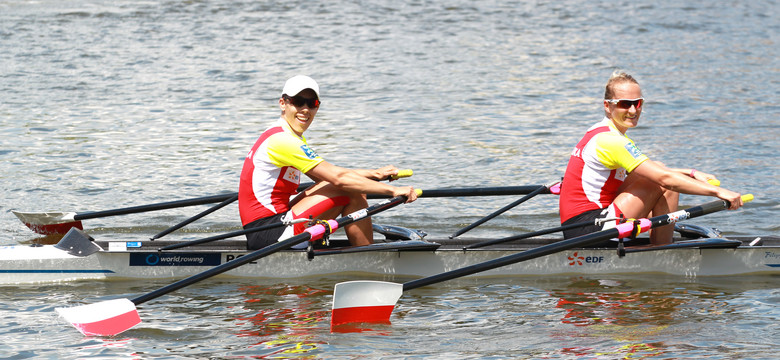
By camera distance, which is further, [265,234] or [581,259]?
[581,259]

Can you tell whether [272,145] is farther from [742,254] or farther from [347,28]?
[347,28]

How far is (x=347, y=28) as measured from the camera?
85.8ft

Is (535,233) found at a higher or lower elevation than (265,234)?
lower

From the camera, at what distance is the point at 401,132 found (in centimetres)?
1641

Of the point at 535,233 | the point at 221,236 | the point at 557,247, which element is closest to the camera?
the point at 557,247

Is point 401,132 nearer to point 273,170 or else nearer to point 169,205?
point 169,205

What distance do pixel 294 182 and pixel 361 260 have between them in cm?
92

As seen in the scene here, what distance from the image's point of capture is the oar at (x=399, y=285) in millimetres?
7586

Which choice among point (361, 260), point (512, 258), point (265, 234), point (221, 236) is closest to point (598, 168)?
point (512, 258)

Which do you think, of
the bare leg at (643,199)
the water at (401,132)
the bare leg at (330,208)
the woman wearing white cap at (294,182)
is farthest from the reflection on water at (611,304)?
the bare leg at (330,208)

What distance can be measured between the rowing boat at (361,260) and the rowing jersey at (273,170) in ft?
1.39

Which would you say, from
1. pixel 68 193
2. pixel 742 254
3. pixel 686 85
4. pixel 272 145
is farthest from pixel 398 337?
pixel 686 85

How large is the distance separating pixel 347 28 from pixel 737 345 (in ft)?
65.3

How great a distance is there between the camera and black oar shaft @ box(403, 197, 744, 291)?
7.79 meters
